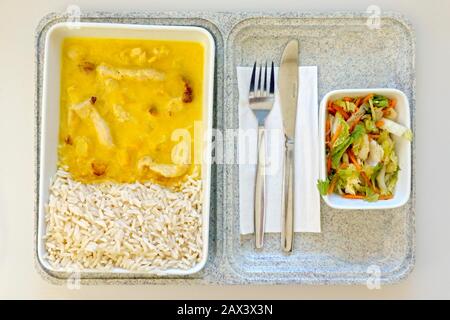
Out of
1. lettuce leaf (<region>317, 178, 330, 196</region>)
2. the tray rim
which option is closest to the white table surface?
the tray rim

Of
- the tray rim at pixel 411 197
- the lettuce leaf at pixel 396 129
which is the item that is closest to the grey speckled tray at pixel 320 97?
the tray rim at pixel 411 197

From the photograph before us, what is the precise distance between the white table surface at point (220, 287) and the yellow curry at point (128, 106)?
17 cm

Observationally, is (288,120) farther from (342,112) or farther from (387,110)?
(387,110)

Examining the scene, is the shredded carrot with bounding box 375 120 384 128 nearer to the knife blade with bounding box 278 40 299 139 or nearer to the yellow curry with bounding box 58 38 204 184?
the knife blade with bounding box 278 40 299 139

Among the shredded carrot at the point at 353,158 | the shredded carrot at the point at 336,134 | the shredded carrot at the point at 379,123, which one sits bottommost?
the shredded carrot at the point at 353,158

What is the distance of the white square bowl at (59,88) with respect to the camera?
148cm

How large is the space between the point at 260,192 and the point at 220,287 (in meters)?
0.37

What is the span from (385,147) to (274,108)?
1.28 feet

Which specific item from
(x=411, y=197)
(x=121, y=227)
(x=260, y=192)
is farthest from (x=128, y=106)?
(x=411, y=197)

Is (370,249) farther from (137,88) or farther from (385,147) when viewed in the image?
(137,88)

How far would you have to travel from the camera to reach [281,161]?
1.61 metres

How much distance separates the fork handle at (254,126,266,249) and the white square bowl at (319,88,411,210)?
0.20 metres

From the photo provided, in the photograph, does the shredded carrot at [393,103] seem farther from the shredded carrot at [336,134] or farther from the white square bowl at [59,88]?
the white square bowl at [59,88]
